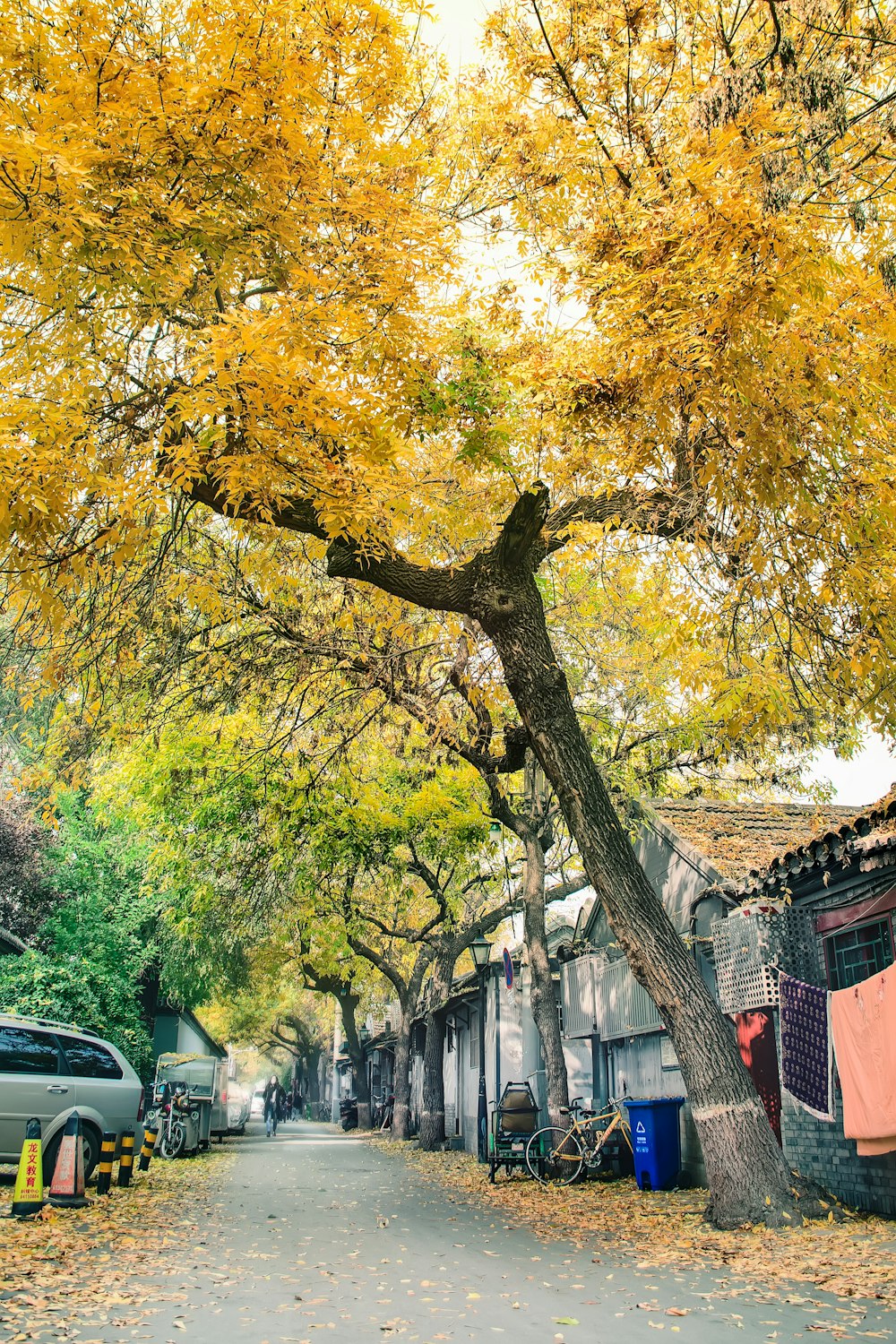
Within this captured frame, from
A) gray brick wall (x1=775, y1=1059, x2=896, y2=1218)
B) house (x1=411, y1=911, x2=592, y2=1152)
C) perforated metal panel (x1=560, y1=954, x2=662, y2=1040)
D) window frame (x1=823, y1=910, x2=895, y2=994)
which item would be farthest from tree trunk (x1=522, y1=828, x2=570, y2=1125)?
window frame (x1=823, y1=910, x2=895, y2=994)

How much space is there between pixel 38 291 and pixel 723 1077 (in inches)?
330

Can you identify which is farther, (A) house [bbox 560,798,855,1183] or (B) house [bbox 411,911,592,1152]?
(B) house [bbox 411,911,592,1152]

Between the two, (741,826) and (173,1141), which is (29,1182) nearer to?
(741,826)

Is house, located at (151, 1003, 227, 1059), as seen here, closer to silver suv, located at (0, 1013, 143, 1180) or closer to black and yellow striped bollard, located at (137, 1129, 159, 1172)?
black and yellow striped bollard, located at (137, 1129, 159, 1172)

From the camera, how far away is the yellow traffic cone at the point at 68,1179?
11.0 meters

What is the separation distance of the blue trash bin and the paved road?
12.0 ft

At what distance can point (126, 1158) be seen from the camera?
13664 millimetres

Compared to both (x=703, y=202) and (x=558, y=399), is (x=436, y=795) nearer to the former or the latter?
(x=558, y=399)

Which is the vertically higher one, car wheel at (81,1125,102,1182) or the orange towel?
the orange towel

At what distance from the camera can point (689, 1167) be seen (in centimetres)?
1409

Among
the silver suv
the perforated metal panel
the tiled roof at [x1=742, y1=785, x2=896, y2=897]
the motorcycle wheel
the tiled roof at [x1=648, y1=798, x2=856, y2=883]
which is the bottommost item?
the motorcycle wheel

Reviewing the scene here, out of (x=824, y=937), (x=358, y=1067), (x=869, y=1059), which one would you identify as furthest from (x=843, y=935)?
(x=358, y=1067)

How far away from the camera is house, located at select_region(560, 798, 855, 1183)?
14.2m

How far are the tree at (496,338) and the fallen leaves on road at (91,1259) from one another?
4.39 metres
